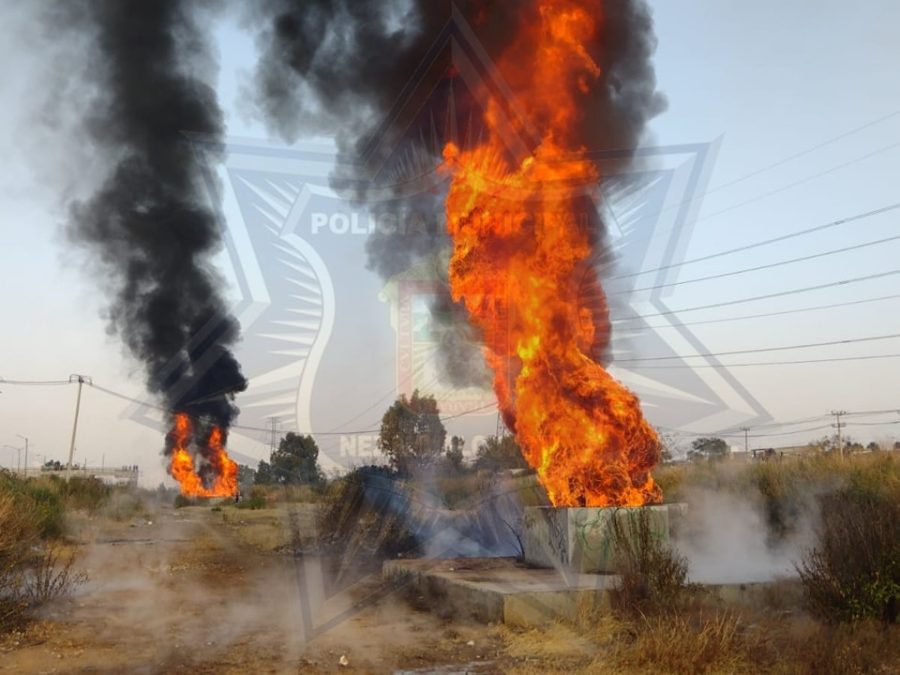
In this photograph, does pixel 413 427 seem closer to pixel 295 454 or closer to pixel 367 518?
pixel 367 518

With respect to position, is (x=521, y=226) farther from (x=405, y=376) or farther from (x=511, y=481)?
(x=405, y=376)

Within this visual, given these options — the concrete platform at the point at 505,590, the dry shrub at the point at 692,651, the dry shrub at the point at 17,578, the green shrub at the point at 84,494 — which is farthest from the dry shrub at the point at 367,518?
the green shrub at the point at 84,494

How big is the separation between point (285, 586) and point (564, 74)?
11707 millimetres

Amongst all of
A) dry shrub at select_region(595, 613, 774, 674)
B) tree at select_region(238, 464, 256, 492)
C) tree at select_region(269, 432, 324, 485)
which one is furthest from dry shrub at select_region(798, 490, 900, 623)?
tree at select_region(269, 432, 324, 485)

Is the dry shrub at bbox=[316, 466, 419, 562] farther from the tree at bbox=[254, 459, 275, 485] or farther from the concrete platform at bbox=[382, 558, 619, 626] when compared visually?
the tree at bbox=[254, 459, 275, 485]

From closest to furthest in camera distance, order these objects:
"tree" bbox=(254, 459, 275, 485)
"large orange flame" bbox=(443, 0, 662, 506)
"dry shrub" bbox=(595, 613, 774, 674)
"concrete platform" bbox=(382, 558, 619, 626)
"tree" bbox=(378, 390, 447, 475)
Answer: "dry shrub" bbox=(595, 613, 774, 674) → "concrete platform" bbox=(382, 558, 619, 626) → "large orange flame" bbox=(443, 0, 662, 506) → "tree" bbox=(378, 390, 447, 475) → "tree" bbox=(254, 459, 275, 485)

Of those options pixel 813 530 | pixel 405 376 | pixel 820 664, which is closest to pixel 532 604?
pixel 820 664

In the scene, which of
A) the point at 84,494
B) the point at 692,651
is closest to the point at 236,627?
the point at 692,651

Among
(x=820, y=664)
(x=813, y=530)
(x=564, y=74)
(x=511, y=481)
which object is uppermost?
(x=564, y=74)

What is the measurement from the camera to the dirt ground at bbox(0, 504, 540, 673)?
849cm

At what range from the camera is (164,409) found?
4881cm

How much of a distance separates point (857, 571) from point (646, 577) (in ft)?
8.66

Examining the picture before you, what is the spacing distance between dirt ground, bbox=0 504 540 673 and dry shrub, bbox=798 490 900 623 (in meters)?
4.21

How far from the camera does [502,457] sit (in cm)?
3600
